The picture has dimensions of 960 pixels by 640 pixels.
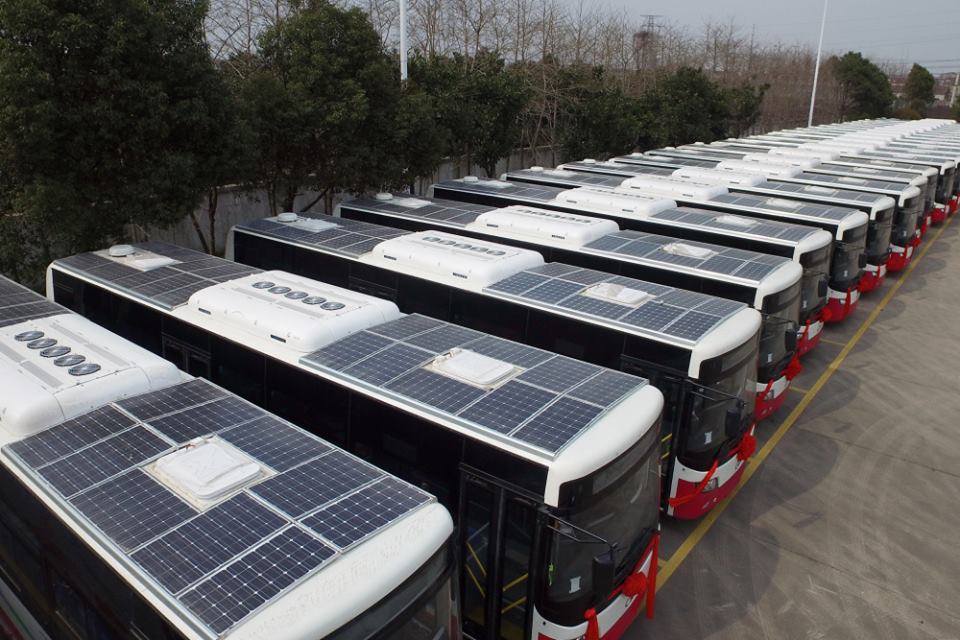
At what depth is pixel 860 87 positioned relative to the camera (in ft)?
164

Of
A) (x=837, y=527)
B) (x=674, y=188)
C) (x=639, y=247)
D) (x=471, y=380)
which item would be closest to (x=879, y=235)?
(x=674, y=188)

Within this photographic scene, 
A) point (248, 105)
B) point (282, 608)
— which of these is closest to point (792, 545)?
point (282, 608)

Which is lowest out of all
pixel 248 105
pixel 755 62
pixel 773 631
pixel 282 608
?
pixel 773 631

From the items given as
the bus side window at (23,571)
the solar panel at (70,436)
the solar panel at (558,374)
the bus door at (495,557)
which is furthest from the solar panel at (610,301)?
the bus side window at (23,571)

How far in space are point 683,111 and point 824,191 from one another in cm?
1494

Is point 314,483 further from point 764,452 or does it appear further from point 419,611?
point 764,452

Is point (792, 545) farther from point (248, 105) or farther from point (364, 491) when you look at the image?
point (248, 105)

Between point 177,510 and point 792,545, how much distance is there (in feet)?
20.1

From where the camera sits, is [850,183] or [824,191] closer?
[824,191]

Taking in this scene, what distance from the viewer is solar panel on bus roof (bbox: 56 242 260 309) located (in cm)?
748

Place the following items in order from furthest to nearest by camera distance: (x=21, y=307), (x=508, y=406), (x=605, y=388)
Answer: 1. (x=21, y=307)
2. (x=605, y=388)
3. (x=508, y=406)

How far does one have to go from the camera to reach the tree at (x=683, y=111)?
27.1 m

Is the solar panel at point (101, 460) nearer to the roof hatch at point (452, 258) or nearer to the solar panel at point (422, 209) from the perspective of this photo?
the roof hatch at point (452, 258)

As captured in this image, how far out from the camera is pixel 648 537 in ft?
17.4
